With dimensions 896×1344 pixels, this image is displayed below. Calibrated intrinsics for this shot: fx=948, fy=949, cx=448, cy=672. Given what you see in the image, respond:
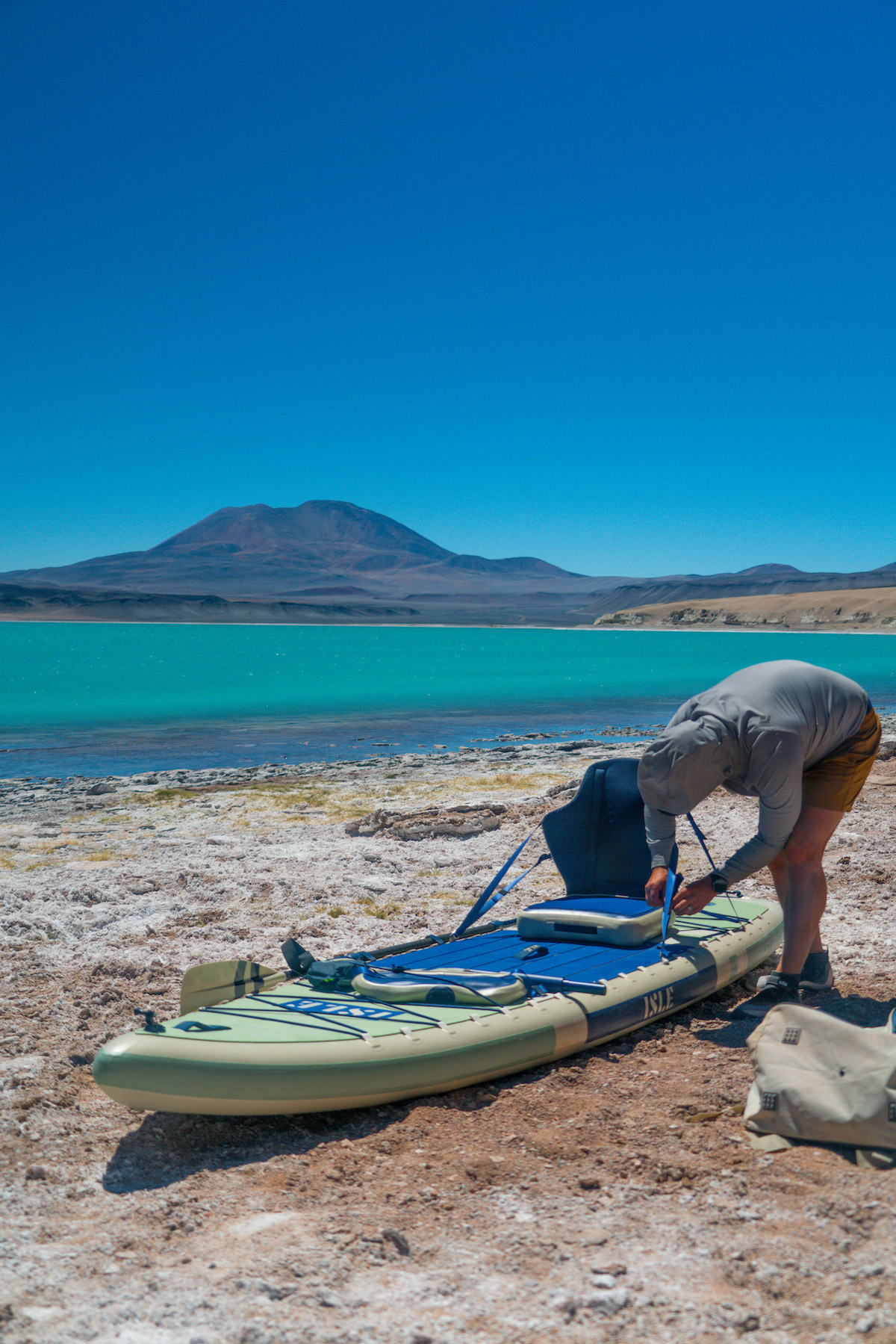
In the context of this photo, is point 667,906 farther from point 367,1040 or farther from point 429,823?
point 429,823

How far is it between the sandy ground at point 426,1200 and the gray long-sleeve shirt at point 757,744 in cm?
121

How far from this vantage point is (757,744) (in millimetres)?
4293

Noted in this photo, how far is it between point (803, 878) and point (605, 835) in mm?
1615

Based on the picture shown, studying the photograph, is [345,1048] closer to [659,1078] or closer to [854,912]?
A: [659,1078]

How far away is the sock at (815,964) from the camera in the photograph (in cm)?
520

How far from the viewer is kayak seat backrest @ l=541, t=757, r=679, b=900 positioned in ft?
19.9

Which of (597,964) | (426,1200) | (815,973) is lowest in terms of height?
(426,1200)

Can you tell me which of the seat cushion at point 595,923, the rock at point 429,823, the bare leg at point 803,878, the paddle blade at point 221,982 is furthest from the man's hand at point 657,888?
the rock at point 429,823

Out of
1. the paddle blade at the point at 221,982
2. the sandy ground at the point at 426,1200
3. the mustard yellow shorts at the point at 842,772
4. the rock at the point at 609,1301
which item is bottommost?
the sandy ground at the point at 426,1200

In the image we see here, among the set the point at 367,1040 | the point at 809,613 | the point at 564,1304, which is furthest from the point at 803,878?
the point at 809,613

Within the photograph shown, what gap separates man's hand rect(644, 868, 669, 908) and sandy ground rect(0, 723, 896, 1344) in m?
0.69

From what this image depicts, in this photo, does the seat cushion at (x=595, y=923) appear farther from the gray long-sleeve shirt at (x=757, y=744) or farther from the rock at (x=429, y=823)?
the rock at (x=429, y=823)

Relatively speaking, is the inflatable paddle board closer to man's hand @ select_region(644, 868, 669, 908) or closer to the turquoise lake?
man's hand @ select_region(644, 868, 669, 908)

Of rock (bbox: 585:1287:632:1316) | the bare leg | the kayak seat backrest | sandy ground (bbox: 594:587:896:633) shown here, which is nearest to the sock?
the bare leg
